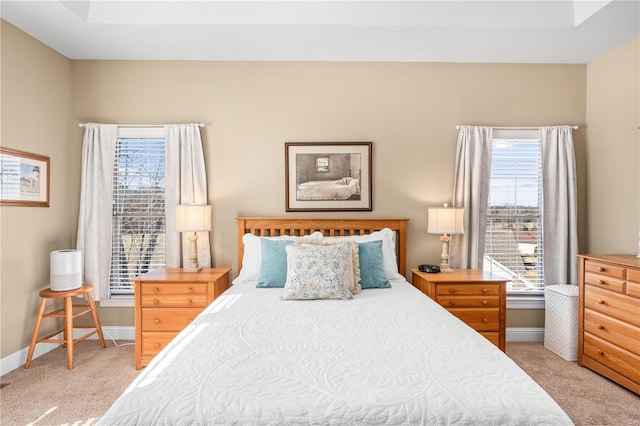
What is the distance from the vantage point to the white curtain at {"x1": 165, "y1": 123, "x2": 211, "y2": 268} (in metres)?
3.43

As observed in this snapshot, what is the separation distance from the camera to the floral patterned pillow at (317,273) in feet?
8.05

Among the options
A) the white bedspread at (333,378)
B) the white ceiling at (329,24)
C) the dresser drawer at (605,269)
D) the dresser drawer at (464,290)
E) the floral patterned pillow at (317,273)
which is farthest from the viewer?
the dresser drawer at (464,290)

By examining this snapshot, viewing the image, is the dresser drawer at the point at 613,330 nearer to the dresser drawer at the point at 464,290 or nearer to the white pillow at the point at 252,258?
the dresser drawer at the point at 464,290

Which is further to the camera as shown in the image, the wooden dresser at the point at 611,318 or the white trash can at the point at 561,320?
the white trash can at the point at 561,320

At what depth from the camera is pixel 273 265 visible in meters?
2.79

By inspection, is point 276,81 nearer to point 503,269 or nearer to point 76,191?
point 76,191

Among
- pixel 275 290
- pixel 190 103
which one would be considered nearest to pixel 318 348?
pixel 275 290

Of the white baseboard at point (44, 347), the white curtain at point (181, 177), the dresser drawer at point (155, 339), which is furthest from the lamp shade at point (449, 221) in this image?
the white baseboard at point (44, 347)

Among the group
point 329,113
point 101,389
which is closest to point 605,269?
point 329,113

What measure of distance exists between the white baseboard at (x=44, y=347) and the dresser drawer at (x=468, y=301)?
3.13m

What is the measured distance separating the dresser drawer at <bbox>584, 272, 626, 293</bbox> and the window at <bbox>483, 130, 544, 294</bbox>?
687 millimetres

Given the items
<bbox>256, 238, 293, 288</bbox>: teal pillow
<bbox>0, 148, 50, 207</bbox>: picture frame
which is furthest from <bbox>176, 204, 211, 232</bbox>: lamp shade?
<bbox>0, 148, 50, 207</bbox>: picture frame

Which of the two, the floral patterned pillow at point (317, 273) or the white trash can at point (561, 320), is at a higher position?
the floral patterned pillow at point (317, 273)

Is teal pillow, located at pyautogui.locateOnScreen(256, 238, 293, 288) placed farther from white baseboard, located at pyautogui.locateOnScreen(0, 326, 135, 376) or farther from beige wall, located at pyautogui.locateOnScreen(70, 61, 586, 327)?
white baseboard, located at pyautogui.locateOnScreen(0, 326, 135, 376)
